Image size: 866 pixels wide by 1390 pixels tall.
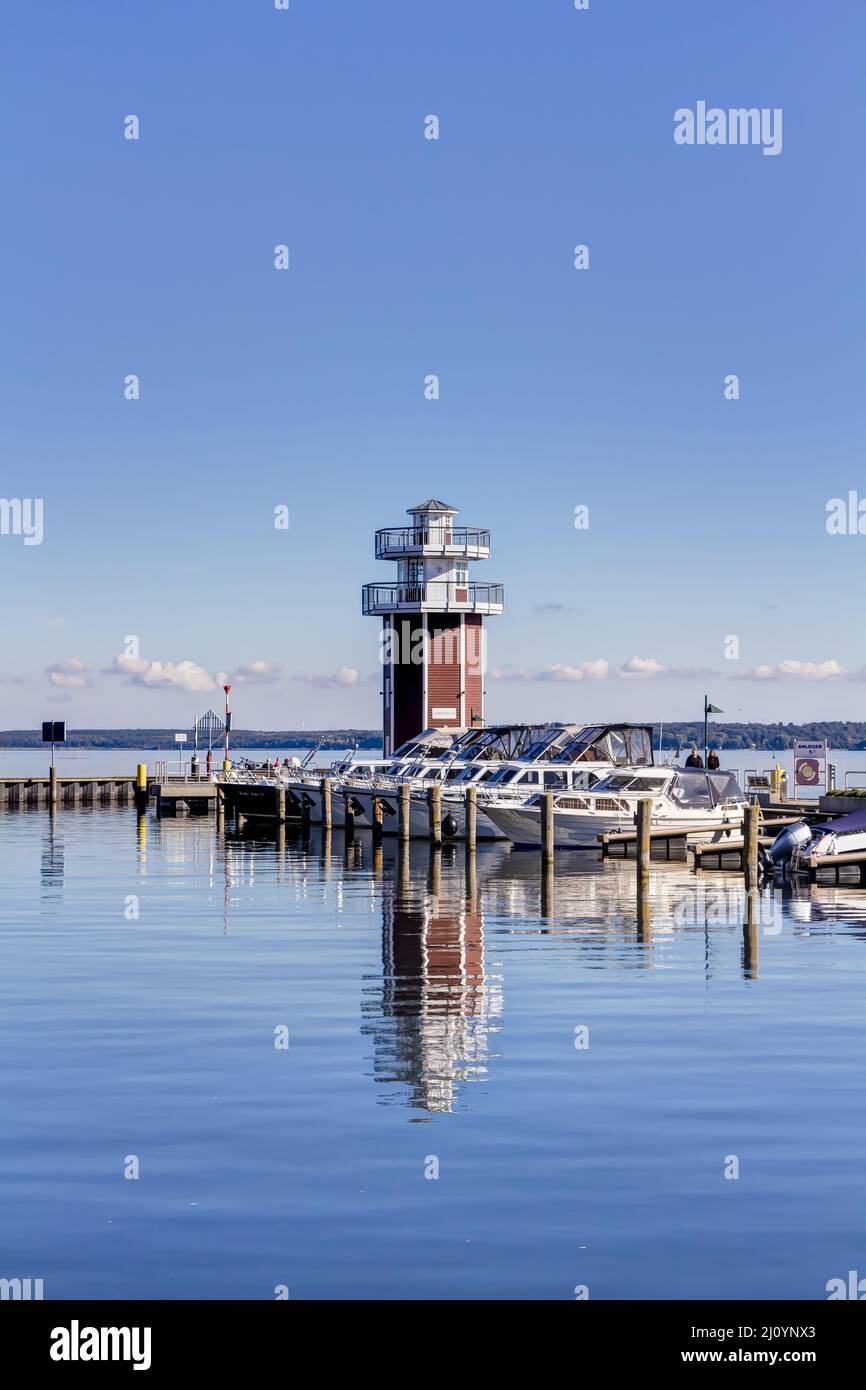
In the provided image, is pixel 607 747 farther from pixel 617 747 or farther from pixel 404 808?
pixel 404 808

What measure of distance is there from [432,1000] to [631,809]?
29951 mm

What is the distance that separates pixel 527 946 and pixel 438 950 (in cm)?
163

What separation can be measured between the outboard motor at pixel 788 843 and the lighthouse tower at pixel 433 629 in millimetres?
28718

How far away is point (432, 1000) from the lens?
921 inches

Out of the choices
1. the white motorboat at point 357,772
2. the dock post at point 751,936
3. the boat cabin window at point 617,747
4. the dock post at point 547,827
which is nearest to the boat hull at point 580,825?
the boat cabin window at point 617,747

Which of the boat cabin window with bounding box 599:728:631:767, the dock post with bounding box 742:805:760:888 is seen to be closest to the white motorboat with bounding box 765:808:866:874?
the dock post with bounding box 742:805:760:888

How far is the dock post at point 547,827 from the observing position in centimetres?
4625

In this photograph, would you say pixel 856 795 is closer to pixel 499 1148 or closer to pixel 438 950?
pixel 438 950

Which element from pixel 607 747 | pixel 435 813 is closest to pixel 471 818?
pixel 435 813

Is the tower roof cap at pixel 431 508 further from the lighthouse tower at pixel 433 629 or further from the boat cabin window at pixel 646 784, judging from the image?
the boat cabin window at pixel 646 784
